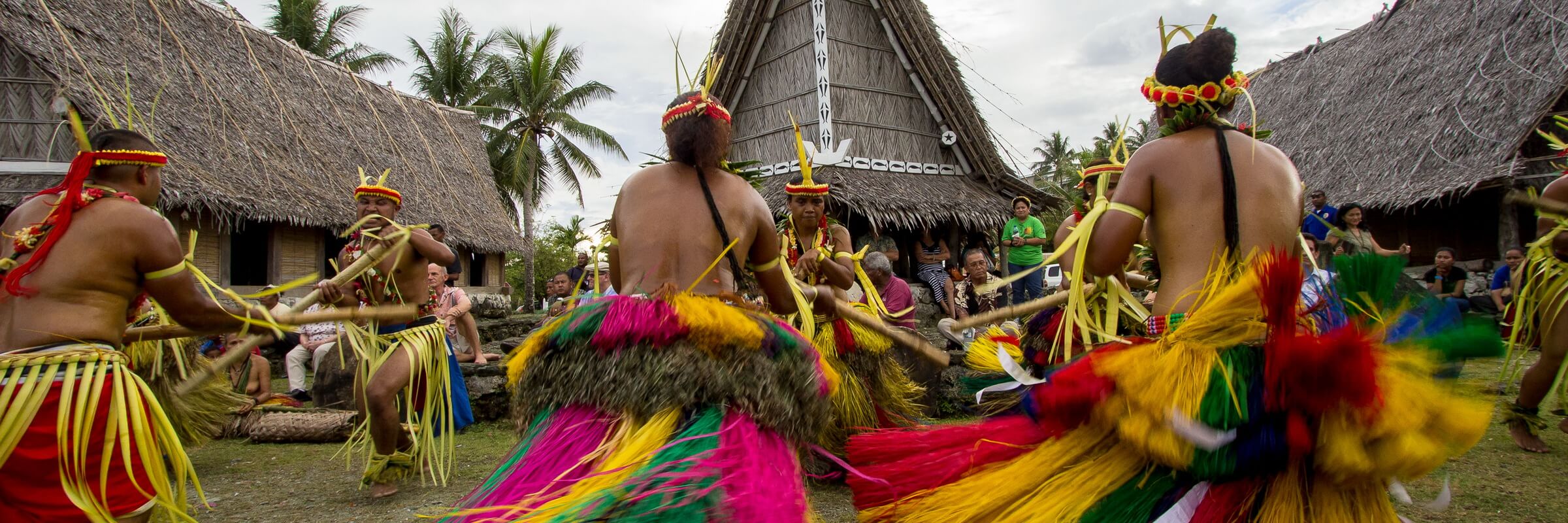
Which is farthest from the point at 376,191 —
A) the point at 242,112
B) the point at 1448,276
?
the point at 1448,276

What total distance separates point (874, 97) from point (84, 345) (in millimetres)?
11138

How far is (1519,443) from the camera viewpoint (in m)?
4.32

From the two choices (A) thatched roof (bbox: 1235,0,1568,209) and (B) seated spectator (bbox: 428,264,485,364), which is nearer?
(B) seated spectator (bbox: 428,264,485,364)

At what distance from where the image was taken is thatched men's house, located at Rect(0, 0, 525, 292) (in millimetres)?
10367

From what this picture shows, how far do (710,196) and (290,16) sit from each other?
94.9ft

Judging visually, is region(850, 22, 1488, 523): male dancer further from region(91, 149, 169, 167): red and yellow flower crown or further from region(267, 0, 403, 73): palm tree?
region(267, 0, 403, 73): palm tree

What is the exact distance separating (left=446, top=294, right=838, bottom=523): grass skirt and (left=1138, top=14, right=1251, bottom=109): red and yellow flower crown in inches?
47.5

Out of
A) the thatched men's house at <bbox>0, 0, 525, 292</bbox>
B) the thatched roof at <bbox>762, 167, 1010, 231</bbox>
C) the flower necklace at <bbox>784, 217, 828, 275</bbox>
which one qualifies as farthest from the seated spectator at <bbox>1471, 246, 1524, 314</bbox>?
the thatched men's house at <bbox>0, 0, 525, 292</bbox>

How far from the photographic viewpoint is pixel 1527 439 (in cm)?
430

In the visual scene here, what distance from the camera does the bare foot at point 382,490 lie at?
4.20 meters

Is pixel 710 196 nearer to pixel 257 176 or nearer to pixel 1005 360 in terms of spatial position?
pixel 1005 360

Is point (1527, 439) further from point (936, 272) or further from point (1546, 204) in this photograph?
point (936, 272)

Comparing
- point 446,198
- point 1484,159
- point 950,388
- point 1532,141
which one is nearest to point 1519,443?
point 950,388

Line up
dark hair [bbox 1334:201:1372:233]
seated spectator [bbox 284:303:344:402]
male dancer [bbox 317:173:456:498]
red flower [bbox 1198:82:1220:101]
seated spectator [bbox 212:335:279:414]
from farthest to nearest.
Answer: dark hair [bbox 1334:201:1372:233]
seated spectator [bbox 284:303:344:402]
seated spectator [bbox 212:335:279:414]
male dancer [bbox 317:173:456:498]
red flower [bbox 1198:82:1220:101]
